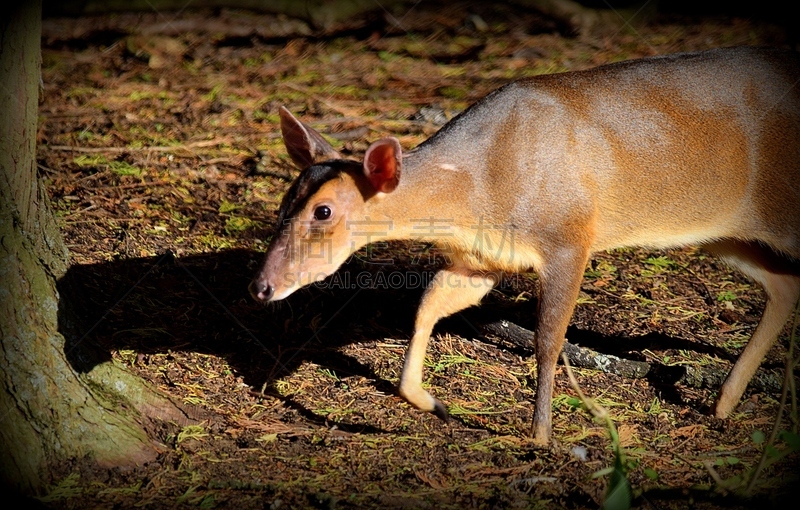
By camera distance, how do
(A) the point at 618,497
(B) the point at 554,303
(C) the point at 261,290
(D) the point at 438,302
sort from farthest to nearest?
(D) the point at 438,302 → (B) the point at 554,303 → (C) the point at 261,290 → (A) the point at 618,497

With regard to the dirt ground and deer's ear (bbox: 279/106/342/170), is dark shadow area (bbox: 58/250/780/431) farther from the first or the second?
deer's ear (bbox: 279/106/342/170)

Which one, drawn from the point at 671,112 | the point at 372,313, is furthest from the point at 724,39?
the point at 372,313

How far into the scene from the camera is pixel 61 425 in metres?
3.47

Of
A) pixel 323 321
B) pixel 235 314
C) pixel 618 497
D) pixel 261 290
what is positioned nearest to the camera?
pixel 618 497

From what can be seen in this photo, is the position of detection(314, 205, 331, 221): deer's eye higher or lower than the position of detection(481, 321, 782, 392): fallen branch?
higher

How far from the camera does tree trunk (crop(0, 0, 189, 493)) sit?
131 inches

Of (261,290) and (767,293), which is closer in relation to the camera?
(261,290)

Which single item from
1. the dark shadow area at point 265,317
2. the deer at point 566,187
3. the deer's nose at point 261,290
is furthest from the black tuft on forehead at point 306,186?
the dark shadow area at point 265,317

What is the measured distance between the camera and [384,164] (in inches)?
156

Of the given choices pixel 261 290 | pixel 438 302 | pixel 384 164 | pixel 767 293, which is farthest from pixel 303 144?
pixel 767 293

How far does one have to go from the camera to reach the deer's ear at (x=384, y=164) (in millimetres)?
3848

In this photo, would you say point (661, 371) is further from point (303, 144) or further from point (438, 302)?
point (303, 144)

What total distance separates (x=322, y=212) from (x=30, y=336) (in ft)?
4.46

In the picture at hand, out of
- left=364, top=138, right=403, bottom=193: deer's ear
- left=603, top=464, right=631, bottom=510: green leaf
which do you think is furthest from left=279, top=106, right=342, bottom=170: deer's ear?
left=603, top=464, right=631, bottom=510: green leaf
